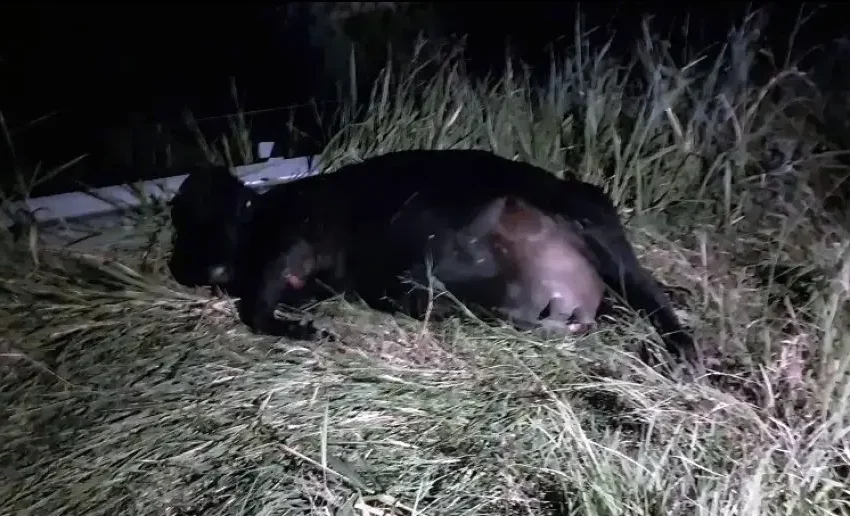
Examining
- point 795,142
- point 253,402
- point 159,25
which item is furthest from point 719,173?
point 159,25

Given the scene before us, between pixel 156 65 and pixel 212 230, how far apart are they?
3.58 feet

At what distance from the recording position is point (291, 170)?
285cm

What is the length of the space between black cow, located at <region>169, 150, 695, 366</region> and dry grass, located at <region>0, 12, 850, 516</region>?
9cm

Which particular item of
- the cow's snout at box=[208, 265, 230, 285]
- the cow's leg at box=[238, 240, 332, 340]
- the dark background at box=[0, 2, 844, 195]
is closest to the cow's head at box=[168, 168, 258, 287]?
the cow's snout at box=[208, 265, 230, 285]

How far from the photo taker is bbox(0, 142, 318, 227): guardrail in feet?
8.49

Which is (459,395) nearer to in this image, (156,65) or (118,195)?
(118,195)

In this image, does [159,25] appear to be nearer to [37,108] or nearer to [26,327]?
[37,108]

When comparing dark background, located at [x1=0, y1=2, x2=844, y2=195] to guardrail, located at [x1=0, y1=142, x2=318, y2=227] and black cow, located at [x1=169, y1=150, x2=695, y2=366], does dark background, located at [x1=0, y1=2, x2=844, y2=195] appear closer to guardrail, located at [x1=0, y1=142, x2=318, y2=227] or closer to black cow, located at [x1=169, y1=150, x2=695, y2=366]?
guardrail, located at [x1=0, y1=142, x2=318, y2=227]

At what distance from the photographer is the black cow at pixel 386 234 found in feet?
7.02

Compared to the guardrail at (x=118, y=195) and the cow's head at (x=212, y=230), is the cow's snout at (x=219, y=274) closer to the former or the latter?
the cow's head at (x=212, y=230)

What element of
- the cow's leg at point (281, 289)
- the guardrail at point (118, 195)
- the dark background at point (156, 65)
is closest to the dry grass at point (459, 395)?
the cow's leg at point (281, 289)

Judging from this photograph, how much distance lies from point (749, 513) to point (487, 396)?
25.6 inches

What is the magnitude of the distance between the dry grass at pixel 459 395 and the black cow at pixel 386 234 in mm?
86

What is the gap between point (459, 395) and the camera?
2008 millimetres
